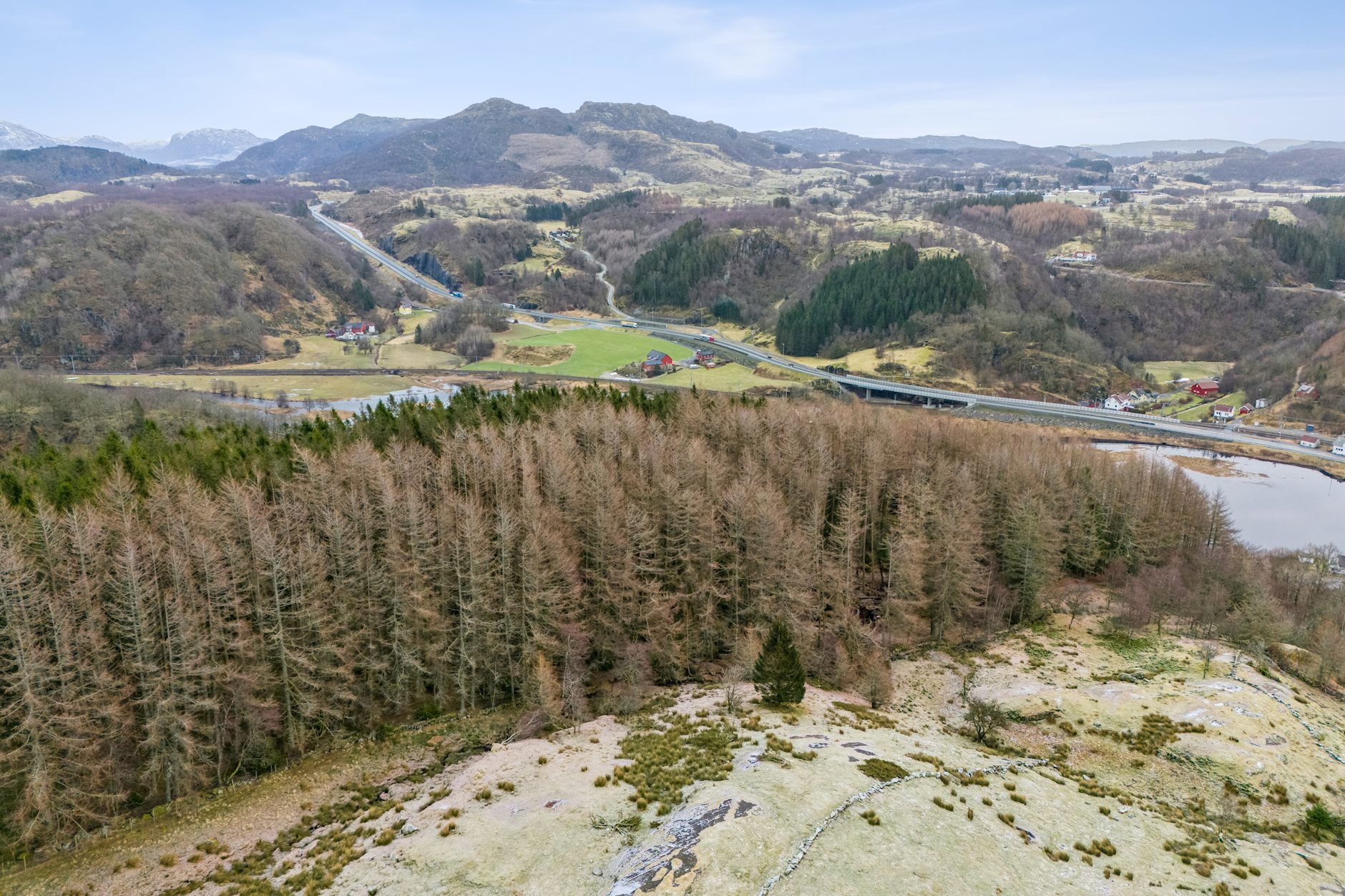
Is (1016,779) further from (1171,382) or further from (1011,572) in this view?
(1171,382)

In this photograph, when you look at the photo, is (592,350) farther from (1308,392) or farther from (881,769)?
(881,769)

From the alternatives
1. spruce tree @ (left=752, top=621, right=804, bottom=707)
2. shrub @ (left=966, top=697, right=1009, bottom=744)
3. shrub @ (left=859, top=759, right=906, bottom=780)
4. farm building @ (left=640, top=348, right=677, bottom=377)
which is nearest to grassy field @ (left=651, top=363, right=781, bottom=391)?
farm building @ (left=640, top=348, right=677, bottom=377)

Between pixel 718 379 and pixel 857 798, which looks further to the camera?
pixel 718 379

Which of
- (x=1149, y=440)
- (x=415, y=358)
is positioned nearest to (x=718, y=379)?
(x=415, y=358)

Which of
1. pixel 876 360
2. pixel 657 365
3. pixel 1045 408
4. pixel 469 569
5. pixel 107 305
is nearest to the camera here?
pixel 469 569

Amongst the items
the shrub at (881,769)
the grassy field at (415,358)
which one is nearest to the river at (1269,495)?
the shrub at (881,769)

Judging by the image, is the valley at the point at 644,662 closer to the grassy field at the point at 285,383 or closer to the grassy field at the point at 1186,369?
the grassy field at the point at 285,383

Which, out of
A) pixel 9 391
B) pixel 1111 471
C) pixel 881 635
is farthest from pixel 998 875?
pixel 9 391
